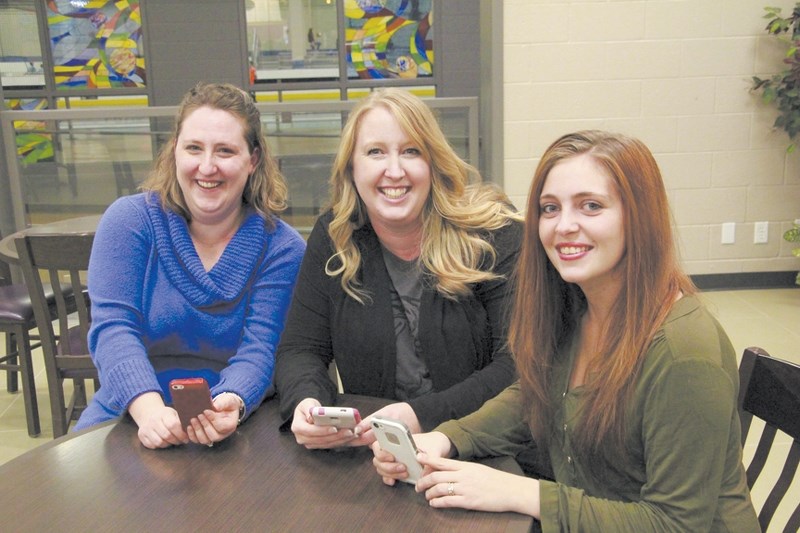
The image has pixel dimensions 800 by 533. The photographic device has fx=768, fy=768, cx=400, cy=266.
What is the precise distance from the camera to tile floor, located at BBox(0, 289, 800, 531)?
3.35m

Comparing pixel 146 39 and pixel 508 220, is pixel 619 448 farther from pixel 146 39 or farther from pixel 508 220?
pixel 146 39

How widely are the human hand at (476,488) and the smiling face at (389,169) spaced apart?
72 centimetres

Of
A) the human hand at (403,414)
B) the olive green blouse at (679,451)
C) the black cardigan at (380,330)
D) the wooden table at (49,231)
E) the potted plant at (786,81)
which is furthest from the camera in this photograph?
the potted plant at (786,81)

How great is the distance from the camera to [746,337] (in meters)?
4.21

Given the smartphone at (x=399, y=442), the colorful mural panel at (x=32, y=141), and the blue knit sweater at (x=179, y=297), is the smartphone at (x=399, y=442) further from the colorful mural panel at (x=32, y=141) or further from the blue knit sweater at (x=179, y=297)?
the colorful mural panel at (x=32, y=141)

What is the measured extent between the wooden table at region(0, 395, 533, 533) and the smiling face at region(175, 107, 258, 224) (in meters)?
0.65

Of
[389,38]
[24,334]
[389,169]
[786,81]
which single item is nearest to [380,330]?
[389,169]

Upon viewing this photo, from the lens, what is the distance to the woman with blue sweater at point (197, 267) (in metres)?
1.94

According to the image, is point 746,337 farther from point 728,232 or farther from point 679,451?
point 679,451

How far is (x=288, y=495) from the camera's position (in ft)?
4.47

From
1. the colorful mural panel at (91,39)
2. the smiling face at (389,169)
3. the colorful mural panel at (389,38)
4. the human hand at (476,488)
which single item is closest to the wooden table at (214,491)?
the human hand at (476,488)

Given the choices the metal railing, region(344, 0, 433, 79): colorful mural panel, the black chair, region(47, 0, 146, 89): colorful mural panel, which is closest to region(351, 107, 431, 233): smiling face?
the black chair

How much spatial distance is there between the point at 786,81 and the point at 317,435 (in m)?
4.21

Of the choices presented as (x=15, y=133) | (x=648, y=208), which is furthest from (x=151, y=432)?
(x=15, y=133)
